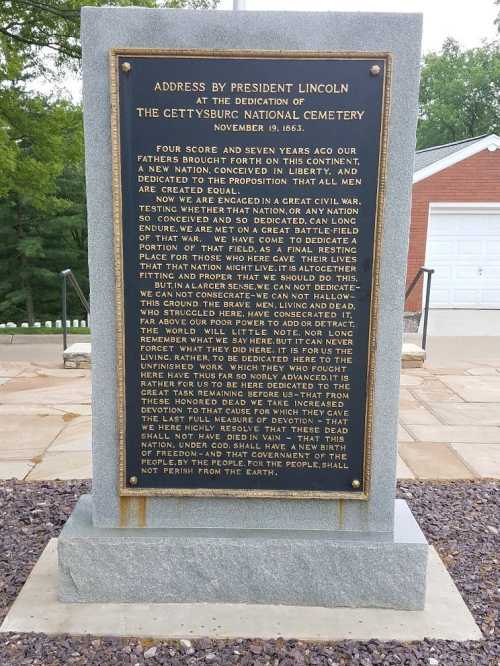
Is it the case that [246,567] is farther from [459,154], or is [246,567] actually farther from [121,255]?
[459,154]

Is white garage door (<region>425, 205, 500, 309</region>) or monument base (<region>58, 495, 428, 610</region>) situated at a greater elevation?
white garage door (<region>425, 205, 500, 309</region>)

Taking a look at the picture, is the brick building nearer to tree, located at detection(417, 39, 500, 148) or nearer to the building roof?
the building roof

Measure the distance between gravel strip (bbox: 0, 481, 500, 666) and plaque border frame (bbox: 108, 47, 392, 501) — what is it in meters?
0.68

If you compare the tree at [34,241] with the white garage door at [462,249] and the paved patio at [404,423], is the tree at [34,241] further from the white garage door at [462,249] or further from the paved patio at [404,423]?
the paved patio at [404,423]

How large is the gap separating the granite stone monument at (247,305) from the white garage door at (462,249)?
15.9 metres

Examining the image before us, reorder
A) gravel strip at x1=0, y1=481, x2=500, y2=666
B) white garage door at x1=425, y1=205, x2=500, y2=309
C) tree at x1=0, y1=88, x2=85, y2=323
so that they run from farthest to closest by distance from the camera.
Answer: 1. tree at x1=0, y1=88, x2=85, y2=323
2. white garage door at x1=425, y1=205, x2=500, y2=309
3. gravel strip at x1=0, y1=481, x2=500, y2=666

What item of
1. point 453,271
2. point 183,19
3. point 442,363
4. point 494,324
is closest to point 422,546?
point 183,19

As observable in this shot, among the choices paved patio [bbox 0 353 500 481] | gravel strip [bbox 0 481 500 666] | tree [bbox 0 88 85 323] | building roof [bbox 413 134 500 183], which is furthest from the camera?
tree [bbox 0 88 85 323]

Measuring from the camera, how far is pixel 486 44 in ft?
137

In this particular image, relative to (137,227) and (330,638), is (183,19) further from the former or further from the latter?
(330,638)

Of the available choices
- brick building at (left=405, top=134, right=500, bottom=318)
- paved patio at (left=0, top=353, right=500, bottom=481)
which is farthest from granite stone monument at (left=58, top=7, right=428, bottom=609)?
brick building at (left=405, top=134, right=500, bottom=318)

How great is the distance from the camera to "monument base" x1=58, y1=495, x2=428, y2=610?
10.3 feet

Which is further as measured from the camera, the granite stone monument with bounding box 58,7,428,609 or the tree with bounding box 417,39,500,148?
the tree with bounding box 417,39,500,148

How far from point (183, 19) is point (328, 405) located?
1.92 meters
